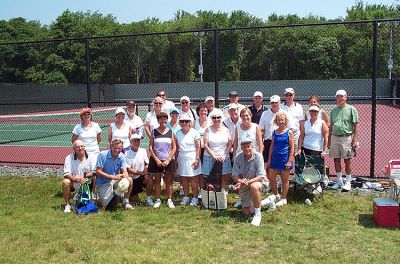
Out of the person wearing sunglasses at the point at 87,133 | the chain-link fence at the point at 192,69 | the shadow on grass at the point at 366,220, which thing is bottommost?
the shadow on grass at the point at 366,220

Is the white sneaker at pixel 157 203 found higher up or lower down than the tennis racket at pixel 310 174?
lower down

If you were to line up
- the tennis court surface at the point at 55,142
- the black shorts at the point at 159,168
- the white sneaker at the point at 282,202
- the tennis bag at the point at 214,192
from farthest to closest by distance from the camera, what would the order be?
the tennis court surface at the point at 55,142
the black shorts at the point at 159,168
the white sneaker at the point at 282,202
the tennis bag at the point at 214,192

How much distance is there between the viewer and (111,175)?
7.17 m

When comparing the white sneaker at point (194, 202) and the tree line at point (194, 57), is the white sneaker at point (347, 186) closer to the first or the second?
the white sneaker at point (194, 202)

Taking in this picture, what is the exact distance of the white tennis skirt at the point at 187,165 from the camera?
727 centimetres

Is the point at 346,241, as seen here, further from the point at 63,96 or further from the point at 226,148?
the point at 63,96

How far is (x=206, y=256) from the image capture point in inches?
202

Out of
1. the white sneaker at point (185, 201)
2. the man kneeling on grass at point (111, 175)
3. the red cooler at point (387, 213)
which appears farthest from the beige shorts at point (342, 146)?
the man kneeling on grass at point (111, 175)

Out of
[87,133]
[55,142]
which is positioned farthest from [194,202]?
[55,142]

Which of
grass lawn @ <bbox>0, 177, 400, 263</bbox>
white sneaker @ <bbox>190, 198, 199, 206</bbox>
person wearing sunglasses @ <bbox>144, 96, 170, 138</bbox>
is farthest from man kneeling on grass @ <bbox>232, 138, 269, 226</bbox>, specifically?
person wearing sunglasses @ <bbox>144, 96, 170, 138</bbox>

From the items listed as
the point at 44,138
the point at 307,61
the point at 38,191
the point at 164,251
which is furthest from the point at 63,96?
the point at 164,251

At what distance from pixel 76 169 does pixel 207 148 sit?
2182 millimetres

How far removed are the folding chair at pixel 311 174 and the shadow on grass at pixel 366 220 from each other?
0.95 m

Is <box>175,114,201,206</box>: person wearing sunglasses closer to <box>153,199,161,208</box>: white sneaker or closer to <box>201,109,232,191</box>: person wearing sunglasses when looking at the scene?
<box>201,109,232,191</box>: person wearing sunglasses
